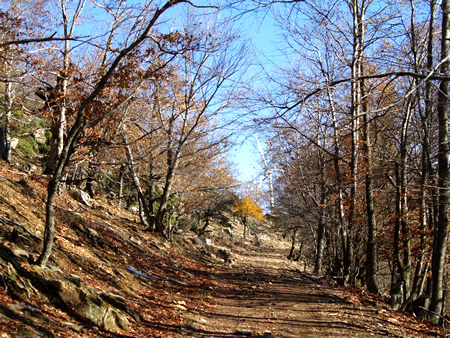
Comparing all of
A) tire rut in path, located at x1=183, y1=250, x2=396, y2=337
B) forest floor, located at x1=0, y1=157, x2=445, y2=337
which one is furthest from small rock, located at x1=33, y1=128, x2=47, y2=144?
tire rut in path, located at x1=183, y1=250, x2=396, y2=337

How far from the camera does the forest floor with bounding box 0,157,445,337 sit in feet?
15.6

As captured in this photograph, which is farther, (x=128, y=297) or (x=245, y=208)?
(x=245, y=208)

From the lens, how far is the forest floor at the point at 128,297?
475 centimetres

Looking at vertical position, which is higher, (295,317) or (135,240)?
(135,240)

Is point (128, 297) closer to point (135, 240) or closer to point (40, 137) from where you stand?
point (135, 240)

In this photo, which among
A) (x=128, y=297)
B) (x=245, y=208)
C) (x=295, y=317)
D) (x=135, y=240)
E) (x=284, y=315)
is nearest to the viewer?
(x=128, y=297)

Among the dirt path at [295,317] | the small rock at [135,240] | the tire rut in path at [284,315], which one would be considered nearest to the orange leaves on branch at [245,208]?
the small rock at [135,240]

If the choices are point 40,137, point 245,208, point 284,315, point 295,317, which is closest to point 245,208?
point 245,208

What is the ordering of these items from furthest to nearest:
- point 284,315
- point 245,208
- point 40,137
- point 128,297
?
point 245,208 → point 40,137 → point 284,315 → point 128,297

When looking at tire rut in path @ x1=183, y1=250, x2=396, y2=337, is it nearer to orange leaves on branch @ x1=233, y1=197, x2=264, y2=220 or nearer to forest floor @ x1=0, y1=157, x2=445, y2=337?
forest floor @ x1=0, y1=157, x2=445, y2=337

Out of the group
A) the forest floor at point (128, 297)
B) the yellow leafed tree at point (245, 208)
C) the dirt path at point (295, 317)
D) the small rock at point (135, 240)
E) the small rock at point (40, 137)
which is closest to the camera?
the forest floor at point (128, 297)

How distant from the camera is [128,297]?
22.8ft

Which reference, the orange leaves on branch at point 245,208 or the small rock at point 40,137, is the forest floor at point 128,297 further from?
the orange leaves on branch at point 245,208

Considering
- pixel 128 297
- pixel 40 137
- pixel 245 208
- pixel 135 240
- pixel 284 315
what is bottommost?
pixel 284 315
